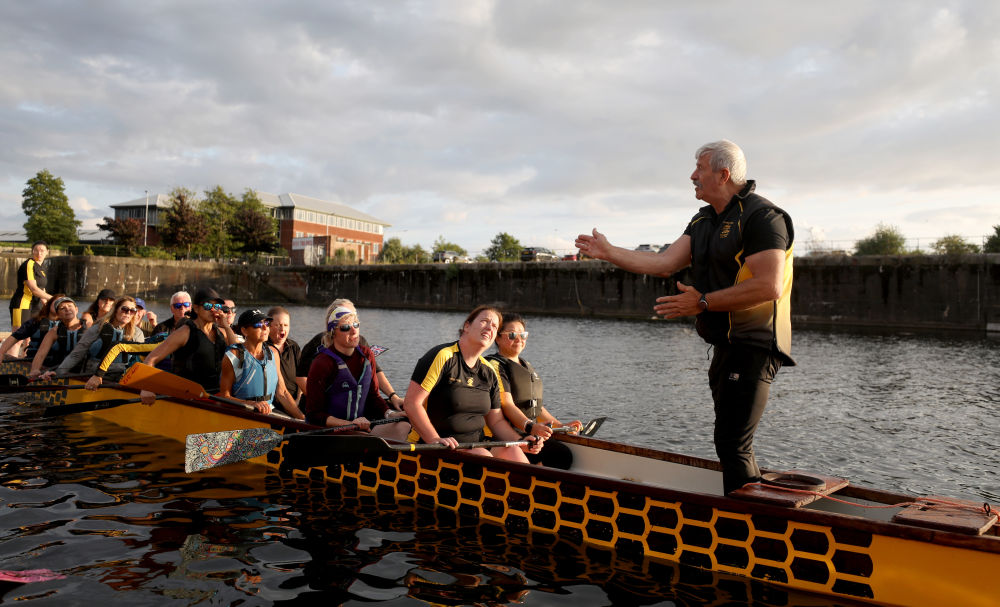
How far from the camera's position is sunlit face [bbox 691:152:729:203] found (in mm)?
4195

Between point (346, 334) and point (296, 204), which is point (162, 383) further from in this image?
point (296, 204)

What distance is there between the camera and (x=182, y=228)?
63.2 meters

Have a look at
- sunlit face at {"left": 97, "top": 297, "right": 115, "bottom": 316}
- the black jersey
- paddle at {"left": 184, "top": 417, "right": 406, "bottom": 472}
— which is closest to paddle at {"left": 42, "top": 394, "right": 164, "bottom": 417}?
paddle at {"left": 184, "top": 417, "right": 406, "bottom": 472}

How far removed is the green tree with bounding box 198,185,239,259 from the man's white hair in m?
69.5

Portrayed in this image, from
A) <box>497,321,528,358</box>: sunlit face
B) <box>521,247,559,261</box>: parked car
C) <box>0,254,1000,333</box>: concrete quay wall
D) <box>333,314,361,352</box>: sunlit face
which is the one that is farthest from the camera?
<box>521,247,559,261</box>: parked car

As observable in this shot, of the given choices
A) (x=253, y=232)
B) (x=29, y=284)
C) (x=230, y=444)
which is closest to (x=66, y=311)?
(x=29, y=284)

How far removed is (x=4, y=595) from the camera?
4.34 m

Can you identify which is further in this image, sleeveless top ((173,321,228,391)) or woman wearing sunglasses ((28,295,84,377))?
woman wearing sunglasses ((28,295,84,377))

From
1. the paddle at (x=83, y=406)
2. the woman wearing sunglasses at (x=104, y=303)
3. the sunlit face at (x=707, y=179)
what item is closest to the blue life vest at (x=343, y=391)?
the paddle at (x=83, y=406)

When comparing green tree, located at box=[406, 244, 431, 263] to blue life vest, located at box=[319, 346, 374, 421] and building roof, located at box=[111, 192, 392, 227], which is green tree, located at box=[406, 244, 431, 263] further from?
blue life vest, located at box=[319, 346, 374, 421]

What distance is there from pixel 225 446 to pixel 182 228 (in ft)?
208

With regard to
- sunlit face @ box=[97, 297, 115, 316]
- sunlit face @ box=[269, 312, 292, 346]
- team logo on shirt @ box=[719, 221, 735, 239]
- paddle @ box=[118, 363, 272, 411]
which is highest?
team logo on shirt @ box=[719, 221, 735, 239]

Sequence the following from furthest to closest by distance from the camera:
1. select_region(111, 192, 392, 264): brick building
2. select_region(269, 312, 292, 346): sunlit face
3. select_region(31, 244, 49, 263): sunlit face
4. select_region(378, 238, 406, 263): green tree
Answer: select_region(111, 192, 392, 264): brick building < select_region(378, 238, 406, 263): green tree < select_region(31, 244, 49, 263): sunlit face < select_region(269, 312, 292, 346): sunlit face

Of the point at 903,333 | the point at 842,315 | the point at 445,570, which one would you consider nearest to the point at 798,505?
the point at 445,570
